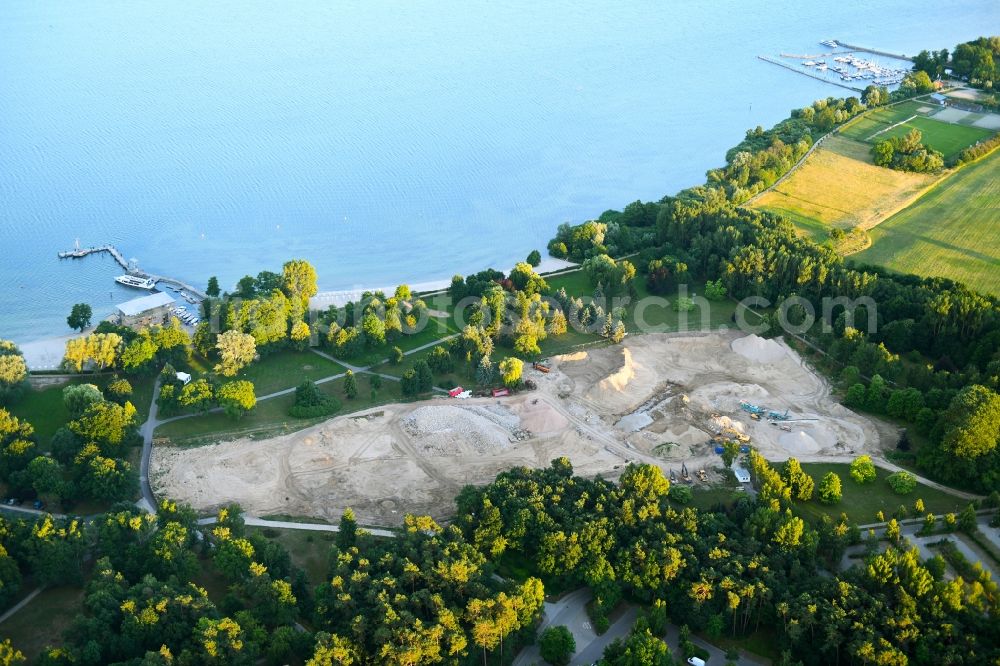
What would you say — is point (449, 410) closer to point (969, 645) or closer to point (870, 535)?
point (870, 535)

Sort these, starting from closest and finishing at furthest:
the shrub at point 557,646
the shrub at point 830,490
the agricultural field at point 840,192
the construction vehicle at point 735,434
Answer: the shrub at point 557,646, the shrub at point 830,490, the construction vehicle at point 735,434, the agricultural field at point 840,192

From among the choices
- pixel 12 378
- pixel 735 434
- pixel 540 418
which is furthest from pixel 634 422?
pixel 12 378

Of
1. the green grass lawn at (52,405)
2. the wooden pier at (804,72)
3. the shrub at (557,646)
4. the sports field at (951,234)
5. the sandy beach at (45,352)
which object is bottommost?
the sports field at (951,234)

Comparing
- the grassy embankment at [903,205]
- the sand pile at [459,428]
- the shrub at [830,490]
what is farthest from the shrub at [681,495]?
the grassy embankment at [903,205]

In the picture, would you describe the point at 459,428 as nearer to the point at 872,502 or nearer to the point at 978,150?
the point at 872,502

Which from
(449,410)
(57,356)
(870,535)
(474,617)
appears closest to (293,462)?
(449,410)

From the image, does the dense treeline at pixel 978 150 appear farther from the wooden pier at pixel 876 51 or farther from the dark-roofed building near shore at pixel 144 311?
the dark-roofed building near shore at pixel 144 311
